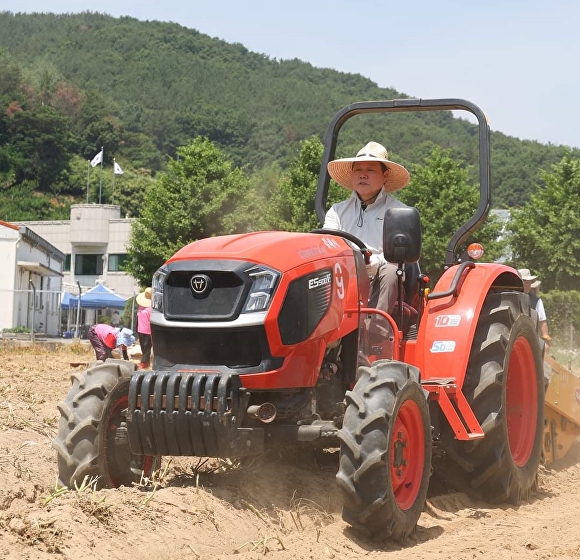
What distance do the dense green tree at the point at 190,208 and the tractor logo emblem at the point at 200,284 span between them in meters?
34.5

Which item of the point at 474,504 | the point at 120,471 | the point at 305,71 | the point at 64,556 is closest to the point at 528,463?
the point at 474,504

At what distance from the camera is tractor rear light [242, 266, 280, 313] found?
17.3 ft

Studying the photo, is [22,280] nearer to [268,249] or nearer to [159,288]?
[159,288]

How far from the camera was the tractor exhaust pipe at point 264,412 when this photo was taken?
5316 millimetres

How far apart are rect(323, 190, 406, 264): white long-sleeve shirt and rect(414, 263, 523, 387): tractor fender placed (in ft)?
1.88

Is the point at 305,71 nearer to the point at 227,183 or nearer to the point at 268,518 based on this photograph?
the point at 227,183

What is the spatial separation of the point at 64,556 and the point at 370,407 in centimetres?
176

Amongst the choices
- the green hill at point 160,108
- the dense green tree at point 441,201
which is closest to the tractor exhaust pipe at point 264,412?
the dense green tree at point 441,201

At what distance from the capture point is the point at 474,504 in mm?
6531

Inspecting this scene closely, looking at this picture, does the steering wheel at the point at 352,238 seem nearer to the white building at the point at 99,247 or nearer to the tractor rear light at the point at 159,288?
the tractor rear light at the point at 159,288

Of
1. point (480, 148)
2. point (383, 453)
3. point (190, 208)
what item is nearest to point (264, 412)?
point (383, 453)

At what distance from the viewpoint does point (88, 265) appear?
65.6 m

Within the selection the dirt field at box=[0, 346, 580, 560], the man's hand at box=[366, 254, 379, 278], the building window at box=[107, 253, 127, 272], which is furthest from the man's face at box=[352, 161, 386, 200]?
the building window at box=[107, 253, 127, 272]

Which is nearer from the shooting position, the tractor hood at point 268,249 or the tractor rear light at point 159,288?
the tractor hood at point 268,249
